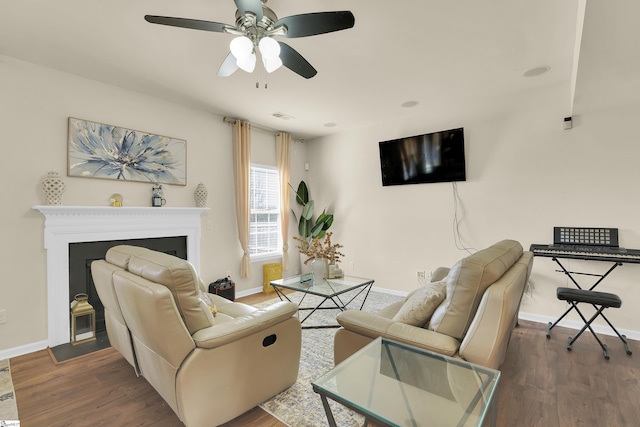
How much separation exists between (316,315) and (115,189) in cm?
267

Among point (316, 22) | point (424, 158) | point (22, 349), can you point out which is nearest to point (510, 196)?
point (424, 158)

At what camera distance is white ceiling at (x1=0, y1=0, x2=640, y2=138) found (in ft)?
6.57

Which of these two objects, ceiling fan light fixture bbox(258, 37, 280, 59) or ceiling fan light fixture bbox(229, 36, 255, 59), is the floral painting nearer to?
ceiling fan light fixture bbox(229, 36, 255, 59)

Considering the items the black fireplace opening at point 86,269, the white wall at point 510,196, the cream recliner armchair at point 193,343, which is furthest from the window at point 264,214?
the cream recliner armchair at point 193,343

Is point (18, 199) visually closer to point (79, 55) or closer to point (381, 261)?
point (79, 55)

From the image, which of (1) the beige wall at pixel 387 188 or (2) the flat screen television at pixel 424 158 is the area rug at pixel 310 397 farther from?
(2) the flat screen television at pixel 424 158

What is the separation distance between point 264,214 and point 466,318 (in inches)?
152

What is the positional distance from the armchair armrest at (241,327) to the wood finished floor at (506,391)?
561 millimetres

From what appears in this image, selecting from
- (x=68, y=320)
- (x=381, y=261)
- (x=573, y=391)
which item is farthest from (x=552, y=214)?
(x=68, y=320)

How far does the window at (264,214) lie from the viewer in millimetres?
4754

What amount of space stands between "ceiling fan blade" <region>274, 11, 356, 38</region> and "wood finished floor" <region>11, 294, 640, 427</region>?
235 cm

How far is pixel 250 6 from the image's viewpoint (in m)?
1.63

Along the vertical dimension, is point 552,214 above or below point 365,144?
below

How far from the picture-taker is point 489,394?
119 cm
